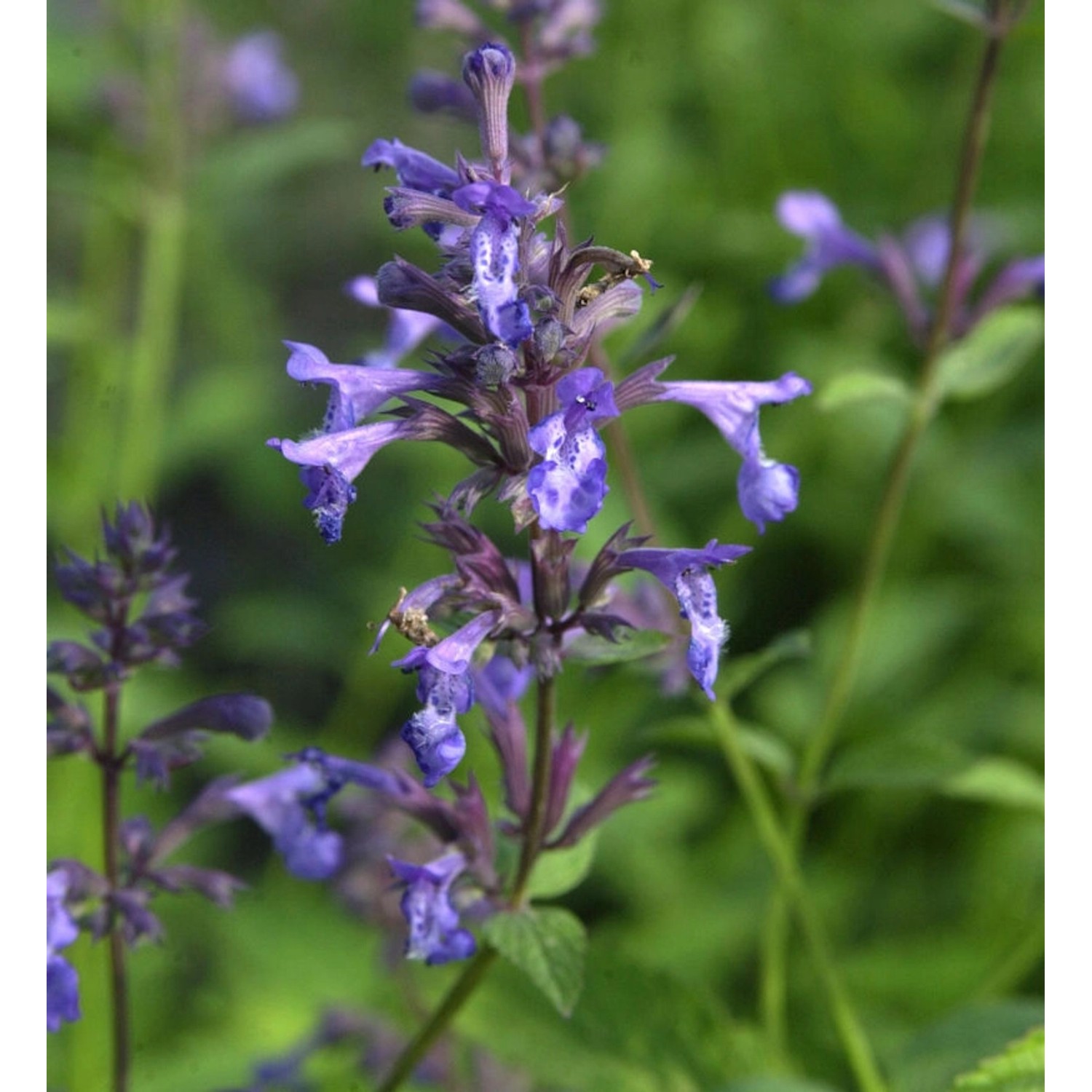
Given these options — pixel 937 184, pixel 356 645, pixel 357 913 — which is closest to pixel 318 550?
pixel 356 645

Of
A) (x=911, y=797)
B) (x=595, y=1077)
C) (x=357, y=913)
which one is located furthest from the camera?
(x=911, y=797)

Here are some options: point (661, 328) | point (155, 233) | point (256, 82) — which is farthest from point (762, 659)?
point (256, 82)

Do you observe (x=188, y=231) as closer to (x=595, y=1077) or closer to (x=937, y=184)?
(x=937, y=184)

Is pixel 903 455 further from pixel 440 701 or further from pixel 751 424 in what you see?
pixel 440 701

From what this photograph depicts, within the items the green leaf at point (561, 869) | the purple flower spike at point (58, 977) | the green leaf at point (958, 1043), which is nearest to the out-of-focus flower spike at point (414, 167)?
the green leaf at point (561, 869)

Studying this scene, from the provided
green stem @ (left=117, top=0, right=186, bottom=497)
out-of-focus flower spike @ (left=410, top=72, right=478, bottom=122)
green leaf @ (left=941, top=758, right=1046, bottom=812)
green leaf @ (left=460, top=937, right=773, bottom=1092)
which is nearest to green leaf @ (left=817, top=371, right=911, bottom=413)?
green leaf @ (left=941, top=758, right=1046, bottom=812)
